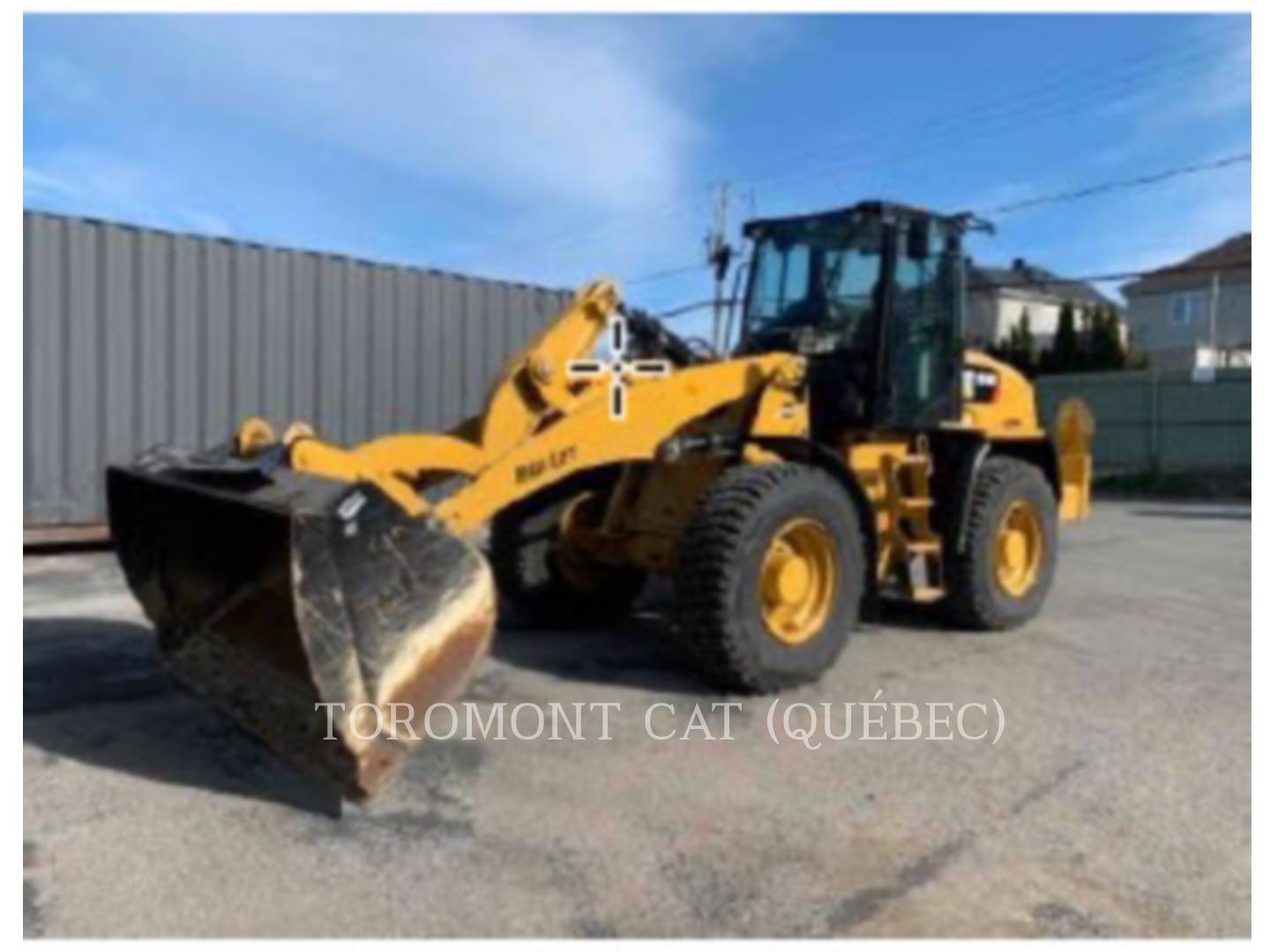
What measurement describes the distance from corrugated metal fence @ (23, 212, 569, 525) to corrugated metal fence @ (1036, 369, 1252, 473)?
1619cm

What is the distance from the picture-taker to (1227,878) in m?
3.83

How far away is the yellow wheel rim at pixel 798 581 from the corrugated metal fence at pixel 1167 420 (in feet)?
65.6

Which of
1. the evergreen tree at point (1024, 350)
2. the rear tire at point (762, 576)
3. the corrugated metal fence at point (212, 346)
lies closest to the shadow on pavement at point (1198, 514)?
the corrugated metal fence at point (212, 346)

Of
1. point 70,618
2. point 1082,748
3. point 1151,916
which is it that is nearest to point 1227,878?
point 1151,916

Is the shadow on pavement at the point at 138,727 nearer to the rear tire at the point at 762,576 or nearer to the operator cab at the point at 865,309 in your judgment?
the rear tire at the point at 762,576

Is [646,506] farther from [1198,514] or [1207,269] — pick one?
[1207,269]

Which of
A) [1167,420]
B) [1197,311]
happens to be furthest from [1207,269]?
[1167,420]

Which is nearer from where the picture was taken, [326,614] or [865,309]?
[326,614]

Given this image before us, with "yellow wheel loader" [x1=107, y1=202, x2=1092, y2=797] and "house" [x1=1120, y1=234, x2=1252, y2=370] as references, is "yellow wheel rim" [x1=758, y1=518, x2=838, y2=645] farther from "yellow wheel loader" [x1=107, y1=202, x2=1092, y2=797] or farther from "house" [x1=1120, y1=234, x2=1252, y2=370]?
"house" [x1=1120, y1=234, x2=1252, y2=370]

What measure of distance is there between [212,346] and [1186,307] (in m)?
43.0

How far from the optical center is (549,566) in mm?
7141

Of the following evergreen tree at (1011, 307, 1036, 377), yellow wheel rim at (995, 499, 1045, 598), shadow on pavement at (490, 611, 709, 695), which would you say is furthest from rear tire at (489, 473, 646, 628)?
evergreen tree at (1011, 307, 1036, 377)

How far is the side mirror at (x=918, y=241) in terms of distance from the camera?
22.9ft

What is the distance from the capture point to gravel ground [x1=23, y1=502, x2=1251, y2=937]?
11.5ft
